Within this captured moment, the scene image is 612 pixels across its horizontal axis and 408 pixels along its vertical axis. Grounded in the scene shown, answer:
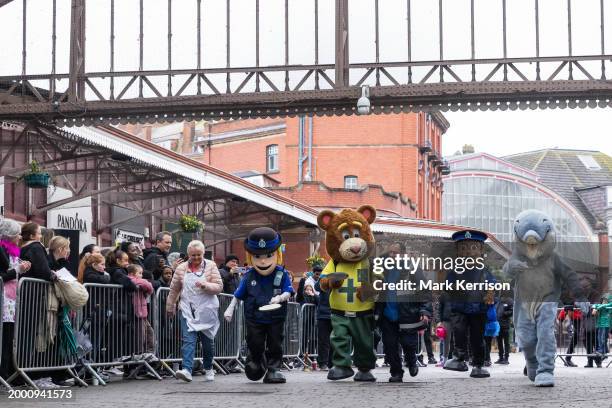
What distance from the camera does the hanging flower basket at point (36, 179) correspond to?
2230 centimetres

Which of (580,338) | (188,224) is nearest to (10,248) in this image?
(580,338)

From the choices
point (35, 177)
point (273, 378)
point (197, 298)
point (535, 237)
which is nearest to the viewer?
point (535, 237)

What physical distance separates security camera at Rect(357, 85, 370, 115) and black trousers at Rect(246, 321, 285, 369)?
7.62m

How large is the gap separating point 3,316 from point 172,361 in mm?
4218

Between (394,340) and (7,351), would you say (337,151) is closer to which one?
(394,340)

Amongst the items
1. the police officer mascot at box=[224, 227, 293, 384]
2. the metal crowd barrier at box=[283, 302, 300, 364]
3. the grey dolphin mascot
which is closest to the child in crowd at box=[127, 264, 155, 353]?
the police officer mascot at box=[224, 227, 293, 384]

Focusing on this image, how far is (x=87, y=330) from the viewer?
14.8m

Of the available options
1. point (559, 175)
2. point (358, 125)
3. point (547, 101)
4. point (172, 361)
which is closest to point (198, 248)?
point (172, 361)

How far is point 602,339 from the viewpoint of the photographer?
2447cm

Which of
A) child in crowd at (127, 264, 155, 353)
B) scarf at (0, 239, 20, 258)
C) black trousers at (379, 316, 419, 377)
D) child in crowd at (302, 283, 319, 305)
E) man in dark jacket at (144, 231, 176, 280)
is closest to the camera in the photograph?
scarf at (0, 239, 20, 258)

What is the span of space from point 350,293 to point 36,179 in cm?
868

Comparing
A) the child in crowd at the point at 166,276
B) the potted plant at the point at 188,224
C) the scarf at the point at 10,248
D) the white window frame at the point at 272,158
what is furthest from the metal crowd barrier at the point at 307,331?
the white window frame at the point at 272,158

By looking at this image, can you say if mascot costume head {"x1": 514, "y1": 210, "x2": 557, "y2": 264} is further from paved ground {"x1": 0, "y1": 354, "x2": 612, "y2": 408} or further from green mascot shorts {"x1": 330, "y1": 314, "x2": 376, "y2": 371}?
green mascot shorts {"x1": 330, "y1": 314, "x2": 376, "y2": 371}

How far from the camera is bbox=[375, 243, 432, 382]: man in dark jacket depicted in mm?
15430
